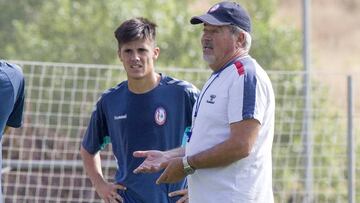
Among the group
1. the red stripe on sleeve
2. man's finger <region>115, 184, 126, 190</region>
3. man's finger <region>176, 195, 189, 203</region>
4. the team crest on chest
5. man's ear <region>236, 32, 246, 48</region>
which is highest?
man's ear <region>236, 32, 246, 48</region>

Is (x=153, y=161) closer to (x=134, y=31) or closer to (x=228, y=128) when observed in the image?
(x=228, y=128)

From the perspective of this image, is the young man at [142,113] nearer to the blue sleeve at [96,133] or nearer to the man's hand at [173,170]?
the blue sleeve at [96,133]

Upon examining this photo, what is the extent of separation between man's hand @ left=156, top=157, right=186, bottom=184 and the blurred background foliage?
8821 mm

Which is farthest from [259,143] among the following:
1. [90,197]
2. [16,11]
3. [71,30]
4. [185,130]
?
[16,11]

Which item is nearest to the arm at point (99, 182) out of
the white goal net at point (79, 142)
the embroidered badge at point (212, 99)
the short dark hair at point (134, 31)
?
the short dark hair at point (134, 31)

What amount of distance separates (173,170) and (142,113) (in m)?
1.38

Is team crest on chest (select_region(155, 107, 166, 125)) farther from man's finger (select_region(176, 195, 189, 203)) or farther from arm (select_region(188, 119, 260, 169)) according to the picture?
arm (select_region(188, 119, 260, 169))

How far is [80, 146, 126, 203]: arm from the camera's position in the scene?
22.6 ft

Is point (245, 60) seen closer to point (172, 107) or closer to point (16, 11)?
point (172, 107)

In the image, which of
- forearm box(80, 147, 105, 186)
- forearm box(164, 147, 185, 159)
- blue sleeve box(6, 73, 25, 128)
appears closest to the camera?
forearm box(164, 147, 185, 159)

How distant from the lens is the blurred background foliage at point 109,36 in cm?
1473

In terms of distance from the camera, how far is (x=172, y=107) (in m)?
6.76

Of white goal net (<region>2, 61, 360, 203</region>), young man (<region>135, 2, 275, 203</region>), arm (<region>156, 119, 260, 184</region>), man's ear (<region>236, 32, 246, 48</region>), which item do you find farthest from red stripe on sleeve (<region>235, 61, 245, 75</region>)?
white goal net (<region>2, 61, 360, 203</region>)

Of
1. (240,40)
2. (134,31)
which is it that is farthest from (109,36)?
(240,40)
